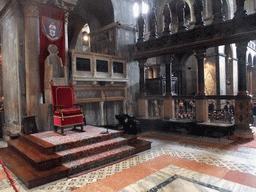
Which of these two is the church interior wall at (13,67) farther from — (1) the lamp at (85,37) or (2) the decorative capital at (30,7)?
(1) the lamp at (85,37)

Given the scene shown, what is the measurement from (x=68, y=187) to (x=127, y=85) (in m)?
5.84

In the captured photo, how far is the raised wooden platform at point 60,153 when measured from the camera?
350 cm

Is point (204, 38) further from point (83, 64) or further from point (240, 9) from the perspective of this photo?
point (83, 64)

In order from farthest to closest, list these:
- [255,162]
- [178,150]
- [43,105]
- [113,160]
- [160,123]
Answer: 1. [160,123]
2. [43,105]
3. [178,150]
4. [113,160]
5. [255,162]

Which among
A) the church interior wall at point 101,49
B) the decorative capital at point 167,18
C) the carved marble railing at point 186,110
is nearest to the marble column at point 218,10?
the decorative capital at point 167,18

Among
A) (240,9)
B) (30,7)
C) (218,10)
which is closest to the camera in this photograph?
(30,7)

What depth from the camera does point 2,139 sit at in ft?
22.9

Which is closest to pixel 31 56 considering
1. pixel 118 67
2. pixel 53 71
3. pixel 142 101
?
pixel 53 71

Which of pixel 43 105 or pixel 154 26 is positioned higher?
pixel 154 26

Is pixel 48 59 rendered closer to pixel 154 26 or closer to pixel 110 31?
pixel 110 31

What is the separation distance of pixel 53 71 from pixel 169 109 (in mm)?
4522

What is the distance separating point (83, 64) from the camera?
684 cm

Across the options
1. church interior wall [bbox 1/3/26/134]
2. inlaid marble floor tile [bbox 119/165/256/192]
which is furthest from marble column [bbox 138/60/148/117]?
inlaid marble floor tile [bbox 119/165/256/192]

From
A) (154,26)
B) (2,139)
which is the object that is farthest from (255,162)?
(2,139)
